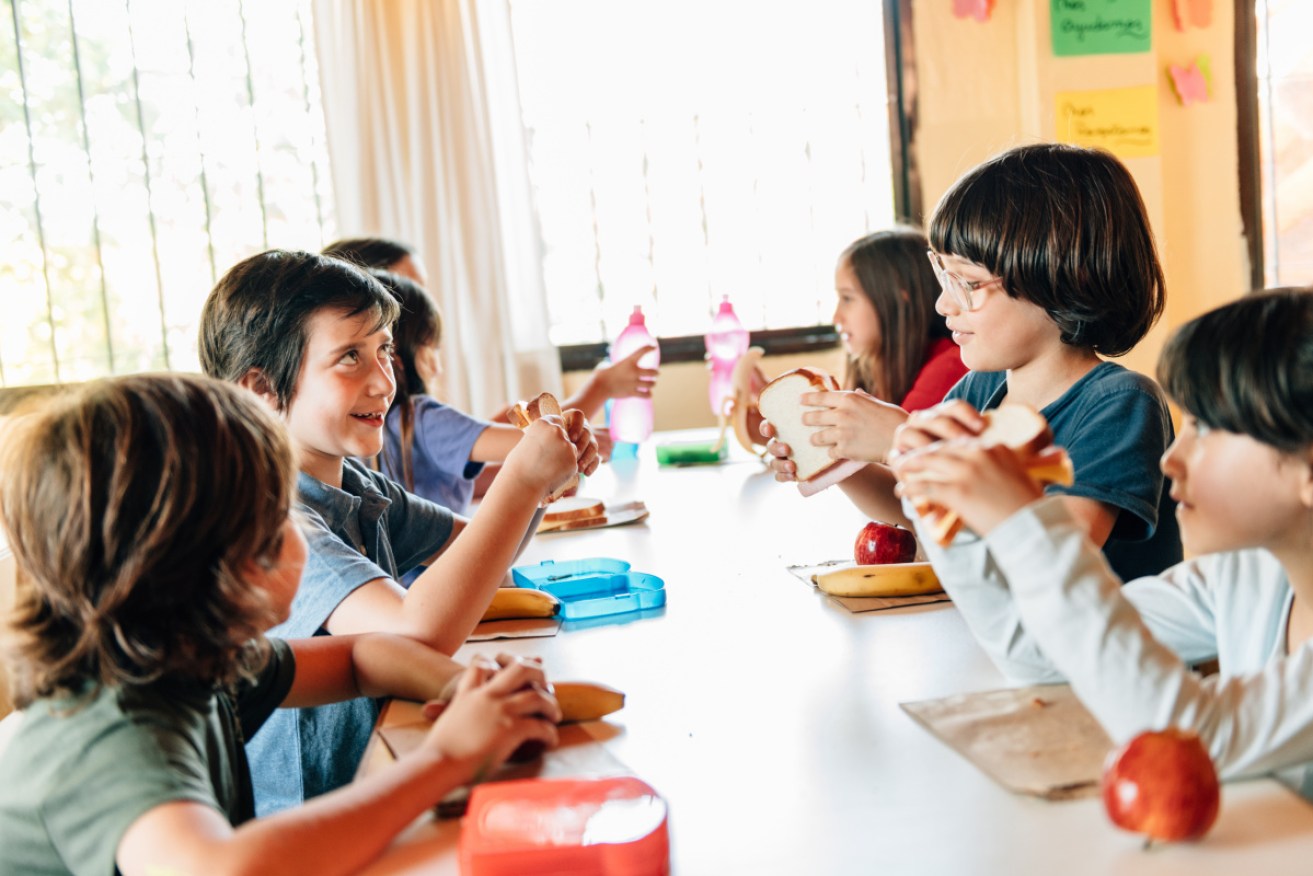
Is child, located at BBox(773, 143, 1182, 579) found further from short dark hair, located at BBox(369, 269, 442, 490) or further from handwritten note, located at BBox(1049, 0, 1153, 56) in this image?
handwritten note, located at BBox(1049, 0, 1153, 56)

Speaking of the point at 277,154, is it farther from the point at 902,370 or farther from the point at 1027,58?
the point at 1027,58

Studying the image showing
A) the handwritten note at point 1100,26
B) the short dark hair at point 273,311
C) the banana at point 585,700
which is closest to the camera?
A: the banana at point 585,700

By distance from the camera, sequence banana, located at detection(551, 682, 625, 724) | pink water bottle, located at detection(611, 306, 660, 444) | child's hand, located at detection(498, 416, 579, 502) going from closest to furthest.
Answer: banana, located at detection(551, 682, 625, 724)
child's hand, located at detection(498, 416, 579, 502)
pink water bottle, located at detection(611, 306, 660, 444)

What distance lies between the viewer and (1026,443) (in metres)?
0.82

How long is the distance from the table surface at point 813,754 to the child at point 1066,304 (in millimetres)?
249

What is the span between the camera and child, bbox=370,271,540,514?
2107 mm

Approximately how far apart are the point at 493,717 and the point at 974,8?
330 cm

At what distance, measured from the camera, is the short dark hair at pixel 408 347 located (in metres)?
2.11

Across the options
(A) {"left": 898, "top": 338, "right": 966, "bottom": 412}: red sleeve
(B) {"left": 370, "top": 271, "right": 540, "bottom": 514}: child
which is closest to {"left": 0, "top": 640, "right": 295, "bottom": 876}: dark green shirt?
(B) {"left": 370, "top": 271, "right": 540, "bottom": 514}: child

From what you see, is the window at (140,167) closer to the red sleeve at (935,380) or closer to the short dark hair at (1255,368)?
the red sleeve at (935,380)

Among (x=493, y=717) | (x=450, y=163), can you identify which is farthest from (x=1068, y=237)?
(x=450, y=163)

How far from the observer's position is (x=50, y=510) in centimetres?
78

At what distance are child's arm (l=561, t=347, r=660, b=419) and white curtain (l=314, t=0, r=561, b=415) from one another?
0.98 meters

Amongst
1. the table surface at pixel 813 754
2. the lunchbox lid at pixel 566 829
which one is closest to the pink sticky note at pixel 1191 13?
the table surface at pixel 813 754
